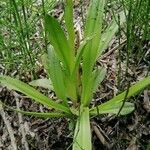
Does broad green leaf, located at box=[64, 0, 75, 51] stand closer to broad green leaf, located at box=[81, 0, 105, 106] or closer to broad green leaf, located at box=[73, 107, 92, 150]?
broad green leaf, located at box=[81, 0, 105, 106]

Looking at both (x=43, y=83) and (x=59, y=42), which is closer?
(x=59, y=42)

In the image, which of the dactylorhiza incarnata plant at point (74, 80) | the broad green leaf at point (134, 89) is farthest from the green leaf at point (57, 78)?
the broad green leaf at point (134, 89)

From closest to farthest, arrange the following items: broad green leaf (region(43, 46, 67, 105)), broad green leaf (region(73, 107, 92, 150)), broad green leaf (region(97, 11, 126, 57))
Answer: broad green leaf (region(73, 107, 92, 150)), broad green leaf (region(43, 46, 67, 105)), broad green leaf (region(97, 11, 126, 57))

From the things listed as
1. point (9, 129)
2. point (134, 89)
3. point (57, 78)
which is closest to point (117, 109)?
point (134, 89)

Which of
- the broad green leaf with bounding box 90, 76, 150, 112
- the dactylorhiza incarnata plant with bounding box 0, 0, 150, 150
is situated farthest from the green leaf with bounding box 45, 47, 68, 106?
the broad green leaf with bounding box 90, 76, 150, 112

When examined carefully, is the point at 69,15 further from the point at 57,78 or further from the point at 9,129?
the point at 9,129

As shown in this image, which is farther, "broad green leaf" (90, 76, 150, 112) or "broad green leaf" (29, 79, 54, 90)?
"broad green leaf" (29, 79, 54, 90)

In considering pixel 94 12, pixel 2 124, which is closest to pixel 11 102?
pixel 2 124
